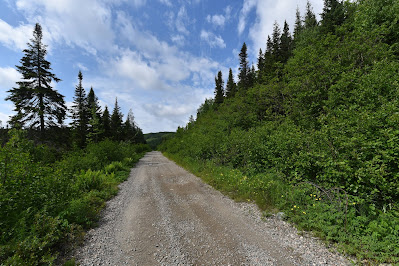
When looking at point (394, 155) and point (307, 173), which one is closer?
point (394, 155)

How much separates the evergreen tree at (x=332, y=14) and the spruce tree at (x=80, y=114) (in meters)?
45.4

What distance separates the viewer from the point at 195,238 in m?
3.94

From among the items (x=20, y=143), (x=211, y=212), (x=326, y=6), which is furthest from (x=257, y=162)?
(x=326, y=6)

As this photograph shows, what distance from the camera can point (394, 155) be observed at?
13.3 feet

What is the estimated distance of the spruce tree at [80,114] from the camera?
3050 cm

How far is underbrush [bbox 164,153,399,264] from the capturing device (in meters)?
3.15

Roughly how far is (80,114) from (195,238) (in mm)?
39586

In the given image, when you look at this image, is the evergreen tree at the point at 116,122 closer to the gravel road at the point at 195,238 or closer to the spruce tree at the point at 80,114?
the spruce tree at the point at 80,114

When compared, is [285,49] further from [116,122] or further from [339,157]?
[116,122]

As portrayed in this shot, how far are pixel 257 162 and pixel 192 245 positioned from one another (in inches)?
257

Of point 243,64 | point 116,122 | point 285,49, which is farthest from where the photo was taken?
point 243,64

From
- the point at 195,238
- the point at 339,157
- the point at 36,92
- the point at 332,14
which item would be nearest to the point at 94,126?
the point at 36,92

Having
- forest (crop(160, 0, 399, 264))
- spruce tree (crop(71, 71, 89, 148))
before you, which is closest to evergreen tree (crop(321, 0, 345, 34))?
forest (crop(160, 0, 399, 264))

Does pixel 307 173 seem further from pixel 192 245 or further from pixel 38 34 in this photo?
pixel 38 34
